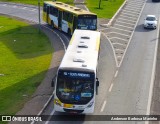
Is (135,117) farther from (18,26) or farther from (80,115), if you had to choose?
(18,26)

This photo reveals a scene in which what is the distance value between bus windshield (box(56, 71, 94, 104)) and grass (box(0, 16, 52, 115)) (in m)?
3.66

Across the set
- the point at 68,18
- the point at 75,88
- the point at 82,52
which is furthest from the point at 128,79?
the point at 68,18

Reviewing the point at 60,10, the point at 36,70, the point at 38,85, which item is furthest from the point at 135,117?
the point at 60,10

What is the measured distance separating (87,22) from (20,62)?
10570mm

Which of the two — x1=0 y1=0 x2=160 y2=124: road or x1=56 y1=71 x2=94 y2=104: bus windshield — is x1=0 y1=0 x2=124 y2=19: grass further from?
x1=56 y1=71 x2=94 y2=104: bus windshield

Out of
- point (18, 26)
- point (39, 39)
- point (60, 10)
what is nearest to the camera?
point (39, 39)

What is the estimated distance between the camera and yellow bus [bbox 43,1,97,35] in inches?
1617

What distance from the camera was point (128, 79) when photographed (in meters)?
30.4

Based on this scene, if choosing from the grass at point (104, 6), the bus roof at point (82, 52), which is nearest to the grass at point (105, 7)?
the grass at point (104, 6)

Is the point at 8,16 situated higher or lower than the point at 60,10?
lower

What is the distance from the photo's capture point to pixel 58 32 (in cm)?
4791

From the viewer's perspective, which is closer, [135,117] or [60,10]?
[135,117]

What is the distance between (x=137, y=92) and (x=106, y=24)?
988 inches

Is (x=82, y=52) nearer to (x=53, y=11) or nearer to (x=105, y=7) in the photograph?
(x=53, y=11)
